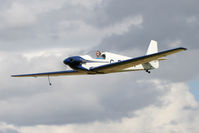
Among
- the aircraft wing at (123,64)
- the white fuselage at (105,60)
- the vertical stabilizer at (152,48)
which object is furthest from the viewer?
the vertical stabilizer at (152,48)

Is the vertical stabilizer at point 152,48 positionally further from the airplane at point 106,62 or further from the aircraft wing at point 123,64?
the aircraft wing at point 123,64

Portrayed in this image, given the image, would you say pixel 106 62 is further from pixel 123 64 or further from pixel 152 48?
pixel 152 48

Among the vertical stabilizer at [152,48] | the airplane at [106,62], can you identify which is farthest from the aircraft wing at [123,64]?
the vertical stabilizer at [152,48]

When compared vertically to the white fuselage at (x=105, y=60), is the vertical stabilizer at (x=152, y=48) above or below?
above

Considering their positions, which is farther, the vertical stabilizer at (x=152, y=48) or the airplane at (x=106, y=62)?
the vertical stabilizer at (x=152, y=48)

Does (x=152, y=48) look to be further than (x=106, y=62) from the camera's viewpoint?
Yes

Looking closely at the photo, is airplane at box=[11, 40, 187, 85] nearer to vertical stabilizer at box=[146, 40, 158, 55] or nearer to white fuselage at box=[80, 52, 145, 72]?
white fuselage at box=[80, 52, 145, 72]

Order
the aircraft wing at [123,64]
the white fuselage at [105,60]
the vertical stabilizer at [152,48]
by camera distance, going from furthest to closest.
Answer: the vertical stabilizer at [152,48] < the white fuselage at [105,60] < the aircraft wing at [123,64]

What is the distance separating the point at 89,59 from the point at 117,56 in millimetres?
3255

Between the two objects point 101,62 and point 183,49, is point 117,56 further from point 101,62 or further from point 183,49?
point 183,49

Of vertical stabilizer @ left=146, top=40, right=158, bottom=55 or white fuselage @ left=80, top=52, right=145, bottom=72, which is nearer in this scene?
white fuselage @ left=80, top=52, right=145, bottom=72

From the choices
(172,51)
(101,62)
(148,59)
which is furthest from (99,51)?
(172,51)

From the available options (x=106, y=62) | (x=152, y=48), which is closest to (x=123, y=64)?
(x=106, y=62)

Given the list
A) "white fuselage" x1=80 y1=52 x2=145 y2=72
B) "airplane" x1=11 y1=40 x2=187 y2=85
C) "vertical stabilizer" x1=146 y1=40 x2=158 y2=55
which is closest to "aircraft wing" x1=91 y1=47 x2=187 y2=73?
"airplane" x1=11 y1=40 x2=187 y2=85
